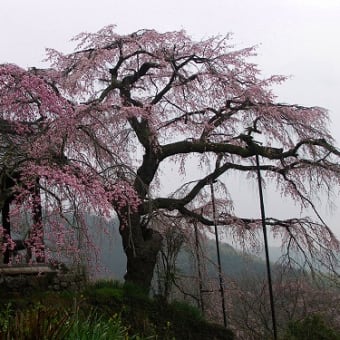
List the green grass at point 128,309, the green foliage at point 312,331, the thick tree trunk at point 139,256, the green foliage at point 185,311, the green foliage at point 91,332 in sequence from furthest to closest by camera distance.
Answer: the thick tree trunk at point 139,256 < the green foliage at point 185,311 < the green foliage at point 312,331 < the green grass at point 128,309 < the green foliage at point 91,332

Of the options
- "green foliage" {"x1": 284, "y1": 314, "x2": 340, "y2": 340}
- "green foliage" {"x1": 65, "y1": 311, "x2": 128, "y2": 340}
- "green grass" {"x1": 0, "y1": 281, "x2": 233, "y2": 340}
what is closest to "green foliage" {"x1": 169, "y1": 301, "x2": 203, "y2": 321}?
"green grass" {"x1": 0, "y1": 281, "x2": 233, "y2": 340}

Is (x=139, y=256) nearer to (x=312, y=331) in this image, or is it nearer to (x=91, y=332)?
(x=312, y=331)

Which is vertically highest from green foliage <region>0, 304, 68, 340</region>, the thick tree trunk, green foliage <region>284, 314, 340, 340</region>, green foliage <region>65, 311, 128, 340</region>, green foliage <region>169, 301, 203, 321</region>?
the thick tree trunk

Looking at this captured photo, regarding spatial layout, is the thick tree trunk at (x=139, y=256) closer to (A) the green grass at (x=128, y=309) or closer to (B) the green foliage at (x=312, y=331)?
(A) the green grass at (x=128, y=309)

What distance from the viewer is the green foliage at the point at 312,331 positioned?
7570 millimetres

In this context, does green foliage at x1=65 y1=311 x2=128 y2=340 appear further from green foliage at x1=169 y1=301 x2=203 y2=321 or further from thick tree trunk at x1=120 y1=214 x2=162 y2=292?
thick tree trunk at x1=120 y1=214 x2=162 y2=292

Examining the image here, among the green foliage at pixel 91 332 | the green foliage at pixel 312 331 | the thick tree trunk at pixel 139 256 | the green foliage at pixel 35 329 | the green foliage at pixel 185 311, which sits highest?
the thick tree trunk at pixel 139 256

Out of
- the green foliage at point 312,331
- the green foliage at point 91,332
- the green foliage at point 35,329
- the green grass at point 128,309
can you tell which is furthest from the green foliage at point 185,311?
the green foliage at point 35,329

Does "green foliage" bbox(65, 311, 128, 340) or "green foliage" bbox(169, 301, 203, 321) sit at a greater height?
"green foliage" bbox(65, 311, 128, 340)

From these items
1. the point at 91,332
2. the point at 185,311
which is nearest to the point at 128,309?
the point at 185,311

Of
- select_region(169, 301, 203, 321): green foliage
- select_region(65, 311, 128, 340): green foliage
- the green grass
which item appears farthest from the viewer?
select_region(169, 301, 203, 321): green foliage

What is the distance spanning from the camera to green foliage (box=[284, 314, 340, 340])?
24.8 ft

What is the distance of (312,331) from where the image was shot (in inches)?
301

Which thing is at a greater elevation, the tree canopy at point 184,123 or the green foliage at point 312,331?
the tree canopy at point 184,123
